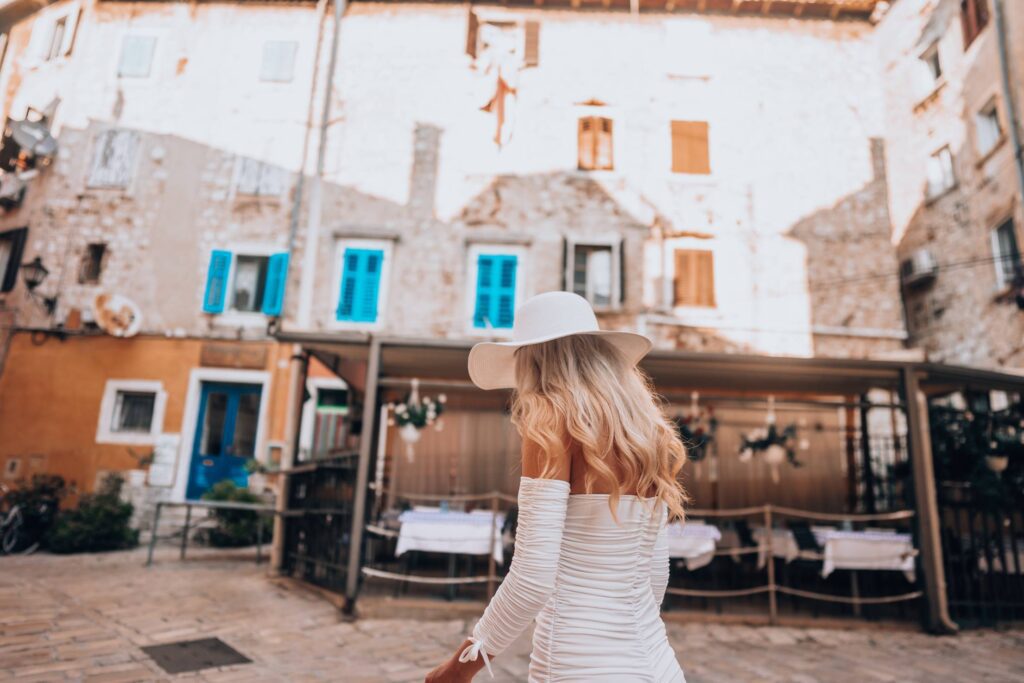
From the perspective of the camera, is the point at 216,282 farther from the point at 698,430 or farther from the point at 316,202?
the point at 698,430

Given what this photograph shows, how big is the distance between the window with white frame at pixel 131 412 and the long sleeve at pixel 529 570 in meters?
12.8

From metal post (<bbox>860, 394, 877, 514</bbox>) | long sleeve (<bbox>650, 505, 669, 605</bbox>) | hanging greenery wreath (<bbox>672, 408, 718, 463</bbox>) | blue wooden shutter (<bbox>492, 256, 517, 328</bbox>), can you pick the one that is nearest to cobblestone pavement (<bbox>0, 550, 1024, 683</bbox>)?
hanging greenery wreath (<bbox>672, 408, 718, 463</bbox>)

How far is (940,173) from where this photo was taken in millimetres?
13711

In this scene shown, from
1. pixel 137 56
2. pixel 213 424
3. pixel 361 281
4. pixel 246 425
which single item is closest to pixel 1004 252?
pixel 361 281

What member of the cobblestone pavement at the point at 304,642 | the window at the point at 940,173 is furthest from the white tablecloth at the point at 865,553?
the window at the point at 940,173

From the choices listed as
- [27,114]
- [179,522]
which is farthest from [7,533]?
[27,114]

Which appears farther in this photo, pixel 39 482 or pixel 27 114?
pixel 27 114

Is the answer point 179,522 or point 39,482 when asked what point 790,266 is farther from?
point 39,482

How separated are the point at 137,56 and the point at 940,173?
17.8 metres

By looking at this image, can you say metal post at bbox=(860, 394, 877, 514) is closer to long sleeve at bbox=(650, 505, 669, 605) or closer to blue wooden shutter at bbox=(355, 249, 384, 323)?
blue wooden shutter at bbox=(355, 249, 384, 323)

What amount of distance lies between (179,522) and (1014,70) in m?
17.1

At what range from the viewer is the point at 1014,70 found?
11.4 meters

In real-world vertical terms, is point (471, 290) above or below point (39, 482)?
above

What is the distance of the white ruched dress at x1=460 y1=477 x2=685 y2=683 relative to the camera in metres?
1.36
